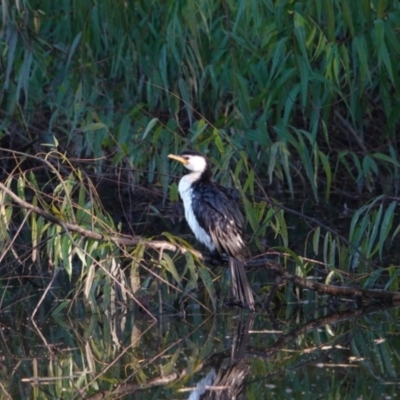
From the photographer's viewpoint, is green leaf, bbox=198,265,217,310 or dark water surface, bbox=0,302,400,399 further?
green leaf, bbox=198,265,217,310

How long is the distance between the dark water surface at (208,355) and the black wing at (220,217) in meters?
0.40

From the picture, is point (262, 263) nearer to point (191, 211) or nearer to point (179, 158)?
point (191, 211)

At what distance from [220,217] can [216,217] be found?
0.02 metres

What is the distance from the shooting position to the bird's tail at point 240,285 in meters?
6.76

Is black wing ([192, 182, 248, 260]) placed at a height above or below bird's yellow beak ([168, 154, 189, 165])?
below

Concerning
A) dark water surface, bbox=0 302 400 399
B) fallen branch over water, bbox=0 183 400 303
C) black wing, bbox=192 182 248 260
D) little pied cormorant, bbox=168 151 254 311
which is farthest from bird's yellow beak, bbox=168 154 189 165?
dark water surface, bbox=0 302 400 399

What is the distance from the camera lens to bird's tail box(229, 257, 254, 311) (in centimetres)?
676

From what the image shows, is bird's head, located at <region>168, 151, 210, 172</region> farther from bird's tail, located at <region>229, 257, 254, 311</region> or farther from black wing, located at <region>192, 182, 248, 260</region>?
bird's tail, located at <region>229, 257, 254, 311</region>

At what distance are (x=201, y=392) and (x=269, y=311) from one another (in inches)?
70.2

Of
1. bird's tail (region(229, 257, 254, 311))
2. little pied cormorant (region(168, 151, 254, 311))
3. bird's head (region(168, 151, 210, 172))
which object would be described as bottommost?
bird's tail (region(229, 257, 254, 311))

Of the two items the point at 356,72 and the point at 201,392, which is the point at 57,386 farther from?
the point at 356,72

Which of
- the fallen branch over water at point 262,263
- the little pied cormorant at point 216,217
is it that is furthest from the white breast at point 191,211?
the fallen branch over water at point 262,263

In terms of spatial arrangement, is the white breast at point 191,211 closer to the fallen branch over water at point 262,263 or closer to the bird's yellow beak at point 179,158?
the bird's yellow beak at point 179,158

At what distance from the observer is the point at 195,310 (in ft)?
23.0
